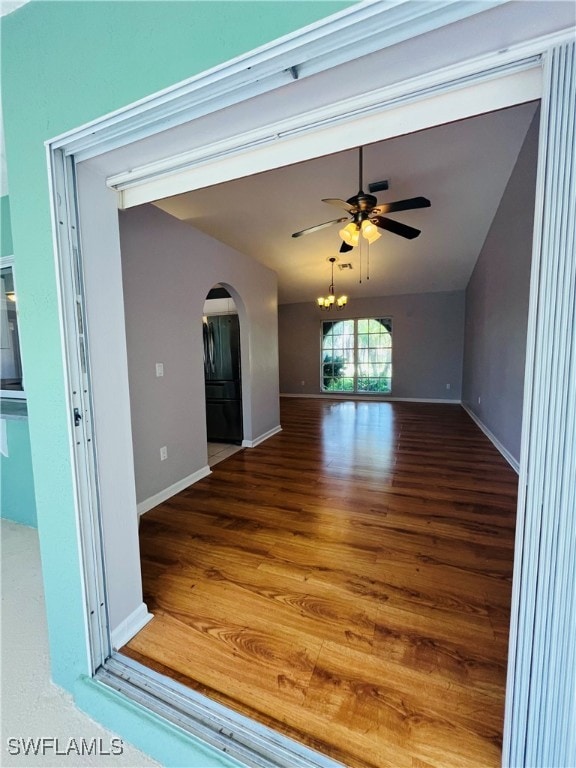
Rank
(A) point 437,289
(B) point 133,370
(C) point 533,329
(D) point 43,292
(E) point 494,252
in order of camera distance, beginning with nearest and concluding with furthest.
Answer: (C) point 533,329 → (D) point 43,292 → (B) point 133,370 → (E) point 494,252 → (A) point 437,289

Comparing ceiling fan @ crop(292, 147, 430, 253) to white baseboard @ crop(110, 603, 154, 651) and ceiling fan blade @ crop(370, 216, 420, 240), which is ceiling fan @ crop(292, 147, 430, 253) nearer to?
ceiling fan blade @ crop(370, 216, 420, 240)

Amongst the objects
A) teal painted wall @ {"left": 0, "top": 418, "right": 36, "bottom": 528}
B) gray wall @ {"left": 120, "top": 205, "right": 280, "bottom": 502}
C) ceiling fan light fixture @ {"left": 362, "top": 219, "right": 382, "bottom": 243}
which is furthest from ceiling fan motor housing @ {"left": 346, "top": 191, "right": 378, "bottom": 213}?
teal painted wall @ {"left": 0, "top": 418, "right": 36, "bottom": 528}

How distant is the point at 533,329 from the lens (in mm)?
741

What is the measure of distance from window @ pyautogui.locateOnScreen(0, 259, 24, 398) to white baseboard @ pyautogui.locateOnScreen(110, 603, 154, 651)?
1.79 meters

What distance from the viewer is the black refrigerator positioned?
13.5 ft

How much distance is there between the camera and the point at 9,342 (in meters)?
2.37

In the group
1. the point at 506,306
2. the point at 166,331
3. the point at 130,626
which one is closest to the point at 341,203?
the point at 166,331

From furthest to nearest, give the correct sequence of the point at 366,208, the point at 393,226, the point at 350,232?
the point at 393,226 < the point at 350,232 < the point at 366,208

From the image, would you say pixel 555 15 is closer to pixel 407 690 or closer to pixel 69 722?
pixel 407 690

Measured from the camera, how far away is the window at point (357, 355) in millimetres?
7879

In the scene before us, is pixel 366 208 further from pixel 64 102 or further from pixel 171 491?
pixel 171 491

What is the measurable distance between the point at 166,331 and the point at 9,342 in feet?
3.62

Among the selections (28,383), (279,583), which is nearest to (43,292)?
(28,383)

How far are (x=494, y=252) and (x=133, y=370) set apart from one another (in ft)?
15.6
